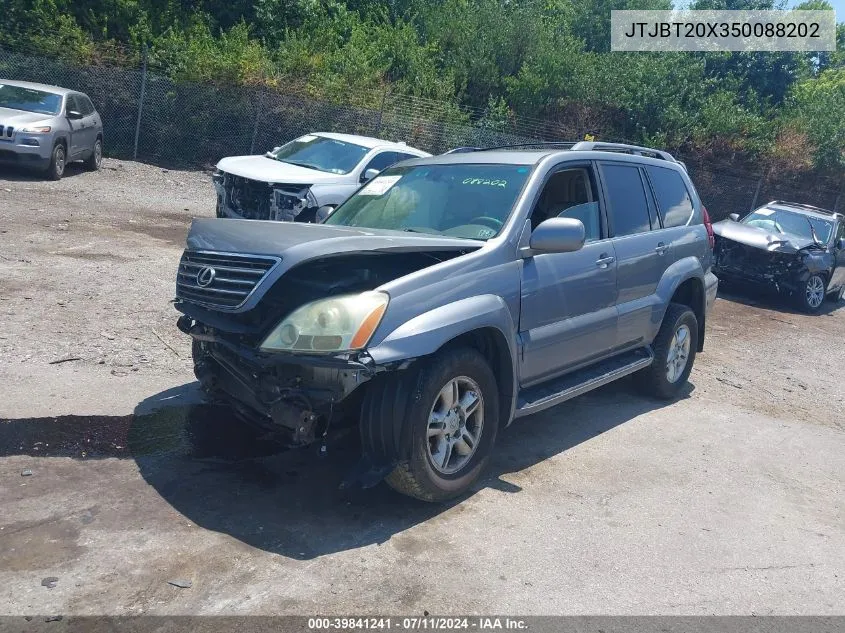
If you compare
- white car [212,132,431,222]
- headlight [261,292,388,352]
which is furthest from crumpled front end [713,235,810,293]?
headlight [261,292,388,352]

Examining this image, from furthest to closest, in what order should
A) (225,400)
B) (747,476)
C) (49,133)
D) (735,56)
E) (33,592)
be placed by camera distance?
(735,56), (49,133), (747,476), (225,400), (33,592)

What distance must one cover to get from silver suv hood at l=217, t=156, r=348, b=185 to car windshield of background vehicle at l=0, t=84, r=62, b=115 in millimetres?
4867

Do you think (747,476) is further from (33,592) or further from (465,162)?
(33,592)

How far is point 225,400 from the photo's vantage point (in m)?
4.97

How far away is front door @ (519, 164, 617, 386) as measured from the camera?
5223mm

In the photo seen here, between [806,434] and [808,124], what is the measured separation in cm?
2251

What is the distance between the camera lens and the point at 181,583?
3619 millimetres

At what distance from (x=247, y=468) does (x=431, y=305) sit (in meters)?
1.50

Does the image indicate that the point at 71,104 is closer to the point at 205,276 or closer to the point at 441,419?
the point at 205,276

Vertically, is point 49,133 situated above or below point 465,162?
above

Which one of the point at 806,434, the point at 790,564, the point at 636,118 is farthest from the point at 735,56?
the point at 790,564

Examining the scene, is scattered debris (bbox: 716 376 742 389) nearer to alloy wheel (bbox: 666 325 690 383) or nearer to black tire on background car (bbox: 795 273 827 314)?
alloy wheel (bbox: 666 325 690 383)

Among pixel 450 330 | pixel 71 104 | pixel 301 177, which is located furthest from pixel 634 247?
pixel 71 104

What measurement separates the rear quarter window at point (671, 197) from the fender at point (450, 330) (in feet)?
8.63
